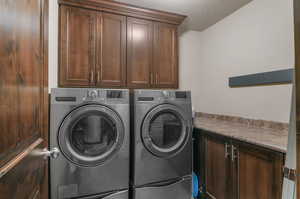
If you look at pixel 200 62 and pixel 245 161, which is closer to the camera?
pixel 245 161

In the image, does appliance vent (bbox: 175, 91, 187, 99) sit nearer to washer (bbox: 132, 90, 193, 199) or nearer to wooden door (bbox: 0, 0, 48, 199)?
washer (bbox: 132, 90, 193, 199)

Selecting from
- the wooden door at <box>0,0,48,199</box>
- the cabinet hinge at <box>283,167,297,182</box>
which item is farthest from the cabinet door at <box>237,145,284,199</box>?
the wooden door at <box>0,0,48,199</box>

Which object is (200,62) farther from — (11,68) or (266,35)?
(11,68)

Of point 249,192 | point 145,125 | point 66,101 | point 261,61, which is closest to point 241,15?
point 261,61

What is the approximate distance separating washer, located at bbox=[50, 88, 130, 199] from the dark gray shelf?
151cm

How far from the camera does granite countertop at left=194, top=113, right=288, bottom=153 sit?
4.11 feet

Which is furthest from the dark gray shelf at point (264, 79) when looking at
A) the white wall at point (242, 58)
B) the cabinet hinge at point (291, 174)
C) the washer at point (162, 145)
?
the cabinet hinge at point (291, 174)

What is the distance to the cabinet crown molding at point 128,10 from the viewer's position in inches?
72.2

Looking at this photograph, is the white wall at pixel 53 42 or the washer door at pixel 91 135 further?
the white wall at pixel 53 42

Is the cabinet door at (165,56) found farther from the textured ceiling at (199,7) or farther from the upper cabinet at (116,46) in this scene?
the textured ceiling at (199,7)

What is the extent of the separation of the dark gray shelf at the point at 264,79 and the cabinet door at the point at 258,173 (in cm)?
86

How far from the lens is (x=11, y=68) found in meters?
0.48

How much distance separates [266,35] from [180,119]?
1364mm

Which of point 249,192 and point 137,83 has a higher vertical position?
point 137,83
